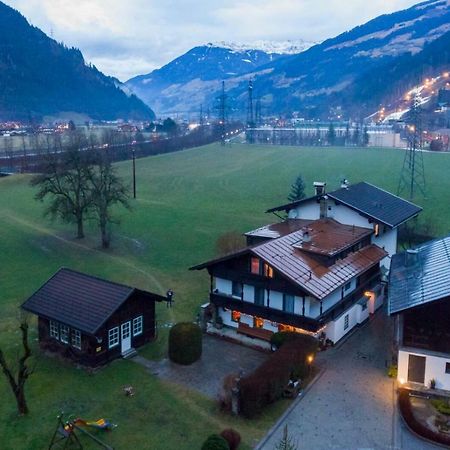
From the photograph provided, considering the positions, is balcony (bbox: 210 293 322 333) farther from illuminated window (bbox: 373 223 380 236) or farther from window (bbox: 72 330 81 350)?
illuminated window (bbox: 373 223 380 236)

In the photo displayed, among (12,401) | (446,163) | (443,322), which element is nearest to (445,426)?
(443,322)

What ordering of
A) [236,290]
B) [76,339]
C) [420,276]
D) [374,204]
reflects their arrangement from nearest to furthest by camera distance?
[76,339] < [420,276] < [236,290] < [374,204]

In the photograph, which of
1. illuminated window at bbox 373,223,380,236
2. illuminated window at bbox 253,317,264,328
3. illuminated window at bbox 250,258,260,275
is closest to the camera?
illuminated window at bbox 250,258,260,275

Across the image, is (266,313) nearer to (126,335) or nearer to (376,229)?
(126,335)

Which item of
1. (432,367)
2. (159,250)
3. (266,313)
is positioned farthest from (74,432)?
(159,250)

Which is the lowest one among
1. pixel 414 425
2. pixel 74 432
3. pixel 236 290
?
pixel 414 425

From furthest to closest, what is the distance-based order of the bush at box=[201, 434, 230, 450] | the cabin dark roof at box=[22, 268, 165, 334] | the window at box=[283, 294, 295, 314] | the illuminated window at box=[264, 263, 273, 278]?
the illuminated window at box=[264, 263, 273, 278]
the window at box=[283, 294, 295, 314]
the cabin dark roof at box=[22, 268, 165, 334]
the bush at box=[201, 434, 230, 450]

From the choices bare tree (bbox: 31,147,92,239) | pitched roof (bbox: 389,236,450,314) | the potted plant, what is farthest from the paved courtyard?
bare tree (bbox: 31,147,92,239)
